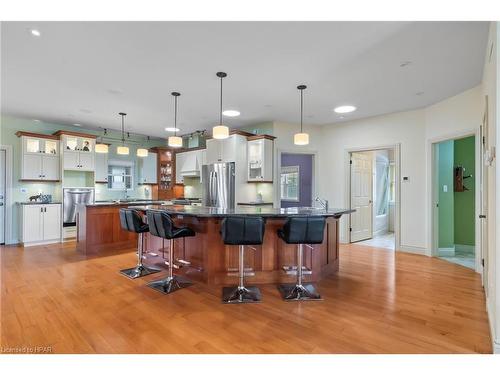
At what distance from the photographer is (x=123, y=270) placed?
395 cm

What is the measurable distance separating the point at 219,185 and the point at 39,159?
397cm

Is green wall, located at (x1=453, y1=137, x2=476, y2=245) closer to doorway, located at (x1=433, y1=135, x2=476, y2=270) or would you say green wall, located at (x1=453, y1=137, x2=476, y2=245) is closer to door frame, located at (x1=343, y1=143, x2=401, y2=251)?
doorway, located at (x1=433, y1=135, x2=476, y2=270)

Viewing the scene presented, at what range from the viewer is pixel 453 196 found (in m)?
5.13

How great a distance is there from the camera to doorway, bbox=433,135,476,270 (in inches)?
196

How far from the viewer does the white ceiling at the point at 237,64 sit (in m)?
2.58

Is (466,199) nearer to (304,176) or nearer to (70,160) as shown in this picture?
(304,176)

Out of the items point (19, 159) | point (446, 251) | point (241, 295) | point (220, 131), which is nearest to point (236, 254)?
point (241, 295)

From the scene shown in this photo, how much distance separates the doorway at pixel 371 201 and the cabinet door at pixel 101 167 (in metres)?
6.05

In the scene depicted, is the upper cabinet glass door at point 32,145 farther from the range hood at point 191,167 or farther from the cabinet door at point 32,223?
the range hood at point 191,167

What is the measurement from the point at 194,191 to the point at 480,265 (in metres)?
6.61

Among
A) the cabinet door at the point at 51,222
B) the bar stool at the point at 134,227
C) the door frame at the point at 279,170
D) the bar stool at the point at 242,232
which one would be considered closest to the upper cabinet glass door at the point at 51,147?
the cabinet door at the point at 51,222

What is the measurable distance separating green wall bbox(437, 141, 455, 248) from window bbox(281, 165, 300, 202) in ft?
11.1

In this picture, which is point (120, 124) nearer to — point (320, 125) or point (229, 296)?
point (320, 125)
